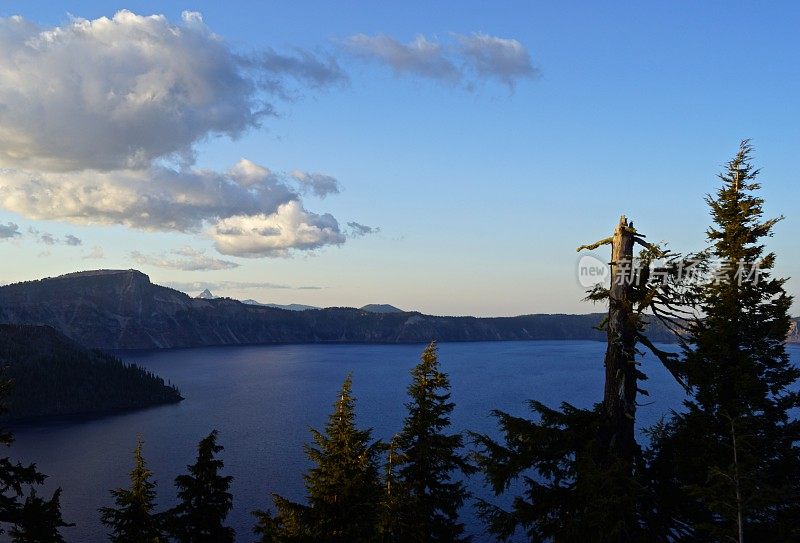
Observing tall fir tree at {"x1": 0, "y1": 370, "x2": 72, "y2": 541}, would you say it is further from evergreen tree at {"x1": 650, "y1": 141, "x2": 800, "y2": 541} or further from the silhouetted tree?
evergreen tree at {"x1": 650, "y1": 141, "x2": 800, "y2": 541}

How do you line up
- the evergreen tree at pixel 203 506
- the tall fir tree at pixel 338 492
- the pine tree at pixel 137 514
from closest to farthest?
the tall fir tree at pixel 338 492, the pine tree at pixel 137 514, the evergreen tree at pixel 203 506

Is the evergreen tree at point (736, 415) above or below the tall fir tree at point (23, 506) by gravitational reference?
above

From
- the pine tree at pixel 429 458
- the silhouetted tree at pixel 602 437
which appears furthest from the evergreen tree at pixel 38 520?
the silhouetted tree at pixel 602 437

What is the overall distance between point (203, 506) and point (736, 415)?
94.4 feet

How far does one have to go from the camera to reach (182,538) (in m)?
32.2

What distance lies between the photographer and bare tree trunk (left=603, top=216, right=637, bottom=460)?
11.8 metres

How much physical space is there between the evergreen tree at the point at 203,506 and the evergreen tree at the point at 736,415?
82.4ft

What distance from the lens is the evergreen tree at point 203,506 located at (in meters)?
32.3

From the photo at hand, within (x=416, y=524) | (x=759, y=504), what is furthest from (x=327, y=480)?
(x=759, y=504)

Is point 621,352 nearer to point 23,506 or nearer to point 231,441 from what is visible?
point 23,506

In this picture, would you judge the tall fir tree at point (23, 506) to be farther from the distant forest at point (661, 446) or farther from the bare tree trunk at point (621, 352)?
the bare tree trunk at point (621, 352)

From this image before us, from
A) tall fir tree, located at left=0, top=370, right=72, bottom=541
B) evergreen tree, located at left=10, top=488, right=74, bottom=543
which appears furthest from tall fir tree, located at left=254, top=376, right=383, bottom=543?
tall fir tree, located at left=0, top=370, right=72, bottom=541

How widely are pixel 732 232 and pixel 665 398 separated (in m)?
185

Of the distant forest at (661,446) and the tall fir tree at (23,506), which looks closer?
the distant forest at (661,446)
